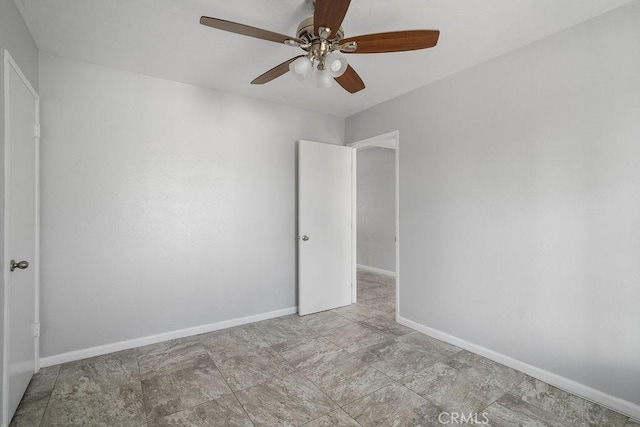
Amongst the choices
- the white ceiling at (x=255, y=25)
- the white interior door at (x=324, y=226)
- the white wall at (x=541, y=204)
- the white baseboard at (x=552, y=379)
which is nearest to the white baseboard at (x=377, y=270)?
the white interior door at (x=324, y=226)

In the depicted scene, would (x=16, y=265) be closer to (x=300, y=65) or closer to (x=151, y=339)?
(x=151, y=339)

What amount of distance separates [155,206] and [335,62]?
219 centimetres

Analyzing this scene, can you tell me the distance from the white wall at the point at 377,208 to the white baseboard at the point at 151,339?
2.76m

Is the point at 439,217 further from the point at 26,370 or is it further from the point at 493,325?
the point at 26,370

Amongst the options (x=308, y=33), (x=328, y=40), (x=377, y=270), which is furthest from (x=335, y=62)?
(x=377, y=270)

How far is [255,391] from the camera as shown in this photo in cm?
214

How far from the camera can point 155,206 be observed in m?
2.89

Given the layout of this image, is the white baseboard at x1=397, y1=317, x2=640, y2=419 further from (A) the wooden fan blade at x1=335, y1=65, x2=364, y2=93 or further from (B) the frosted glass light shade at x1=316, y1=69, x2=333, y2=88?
(B) the frosted glass light shade at x1=316, y1=69, x2=333, y2=88

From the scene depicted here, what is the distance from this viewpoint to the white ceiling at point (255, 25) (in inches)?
75.0

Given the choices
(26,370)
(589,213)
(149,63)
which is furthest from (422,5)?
(26,370)

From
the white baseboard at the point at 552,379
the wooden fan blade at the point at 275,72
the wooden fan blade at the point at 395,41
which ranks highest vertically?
the wooden fan blade at the point at 275,72

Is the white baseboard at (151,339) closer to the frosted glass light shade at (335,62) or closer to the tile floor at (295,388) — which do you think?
the tile floor at (295,388)

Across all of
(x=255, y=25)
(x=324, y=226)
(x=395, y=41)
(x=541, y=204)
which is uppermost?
(x=255, y=25)

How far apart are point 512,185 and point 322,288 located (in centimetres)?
236
